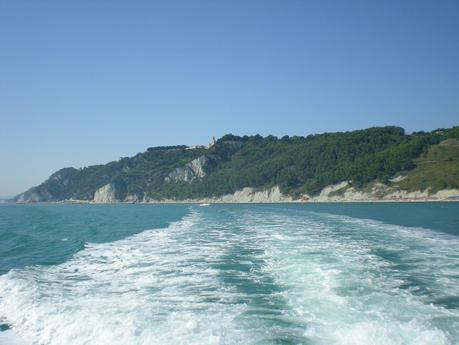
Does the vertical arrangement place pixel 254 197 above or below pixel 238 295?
above

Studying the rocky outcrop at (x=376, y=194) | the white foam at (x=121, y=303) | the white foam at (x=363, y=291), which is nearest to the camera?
the white foam at (x=363, y=291)

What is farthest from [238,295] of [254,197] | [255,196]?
[254,197]

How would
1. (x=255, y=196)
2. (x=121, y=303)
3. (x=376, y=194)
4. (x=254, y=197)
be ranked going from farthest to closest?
(x=254, y=197) < (x=255, y=196) < (x=376, y=194) < (x=121, y=303)

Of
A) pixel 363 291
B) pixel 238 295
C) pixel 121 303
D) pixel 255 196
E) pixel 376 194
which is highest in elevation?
pixel 255 196

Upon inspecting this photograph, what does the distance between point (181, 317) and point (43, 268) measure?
38.7ft

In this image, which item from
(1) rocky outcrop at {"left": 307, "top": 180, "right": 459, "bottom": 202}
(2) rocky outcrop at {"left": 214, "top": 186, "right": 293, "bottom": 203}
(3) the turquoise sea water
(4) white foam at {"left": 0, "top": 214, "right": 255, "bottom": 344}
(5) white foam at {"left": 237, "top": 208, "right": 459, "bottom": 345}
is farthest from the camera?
(2) rocky outcrop at {"left": 214, "top": 186, "right": 293, "bottom": 203}

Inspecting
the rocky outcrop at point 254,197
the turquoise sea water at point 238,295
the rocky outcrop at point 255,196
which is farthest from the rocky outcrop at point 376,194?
the turquoise sea water at point 238,295

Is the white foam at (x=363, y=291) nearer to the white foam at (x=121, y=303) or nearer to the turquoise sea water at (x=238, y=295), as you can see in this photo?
the turquoise sea water at (x=238, y=295)

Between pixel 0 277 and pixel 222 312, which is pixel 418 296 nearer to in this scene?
pixel 222 312

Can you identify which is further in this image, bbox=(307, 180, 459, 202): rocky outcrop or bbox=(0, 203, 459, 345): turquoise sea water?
bbox=(307, 180, 459, 202): rocky outcrop

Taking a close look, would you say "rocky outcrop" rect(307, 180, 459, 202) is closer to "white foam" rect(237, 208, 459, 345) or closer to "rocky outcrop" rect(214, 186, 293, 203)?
"rocky outcrop" rect(214, 186, 293, 203)

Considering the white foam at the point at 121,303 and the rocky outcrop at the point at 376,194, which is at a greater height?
the rocky outcrop at the point at 376,194

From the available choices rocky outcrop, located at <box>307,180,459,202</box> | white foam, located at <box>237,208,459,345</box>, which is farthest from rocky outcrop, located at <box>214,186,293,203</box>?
white foam, located at <box>237,208,459,345</box>

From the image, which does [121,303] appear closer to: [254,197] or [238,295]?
[238,295]
